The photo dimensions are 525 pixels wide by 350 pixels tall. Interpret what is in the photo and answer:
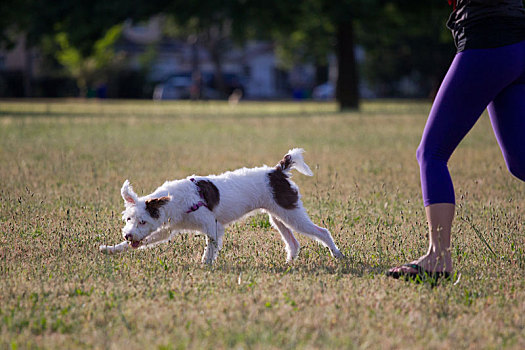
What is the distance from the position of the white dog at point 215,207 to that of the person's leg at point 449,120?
3.34 ft

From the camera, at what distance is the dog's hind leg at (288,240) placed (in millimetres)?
5305

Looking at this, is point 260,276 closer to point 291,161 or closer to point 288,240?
point 288,240

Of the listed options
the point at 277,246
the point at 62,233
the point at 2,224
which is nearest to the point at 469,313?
the point at 277,246

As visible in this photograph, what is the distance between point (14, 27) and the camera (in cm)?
3338

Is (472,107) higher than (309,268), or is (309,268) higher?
(472,107)

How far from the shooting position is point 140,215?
474cm

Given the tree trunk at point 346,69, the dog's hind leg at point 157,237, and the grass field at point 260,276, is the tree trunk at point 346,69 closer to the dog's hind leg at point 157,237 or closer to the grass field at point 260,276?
the grass field at point 260,276

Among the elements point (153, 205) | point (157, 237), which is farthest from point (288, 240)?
point (153, 205)

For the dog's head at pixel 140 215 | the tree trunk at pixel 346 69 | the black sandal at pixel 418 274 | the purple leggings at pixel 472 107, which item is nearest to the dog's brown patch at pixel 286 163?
the dog's head at pixel 140 215

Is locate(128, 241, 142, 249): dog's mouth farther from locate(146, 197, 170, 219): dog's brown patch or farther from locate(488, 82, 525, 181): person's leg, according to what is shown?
locate(488, 82, 525, 181): person's leg

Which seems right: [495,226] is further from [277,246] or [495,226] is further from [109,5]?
[109,5]

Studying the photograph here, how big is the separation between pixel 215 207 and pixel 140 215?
60 cm

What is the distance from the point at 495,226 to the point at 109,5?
22.7 metres

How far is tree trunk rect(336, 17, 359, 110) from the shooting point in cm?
2961
